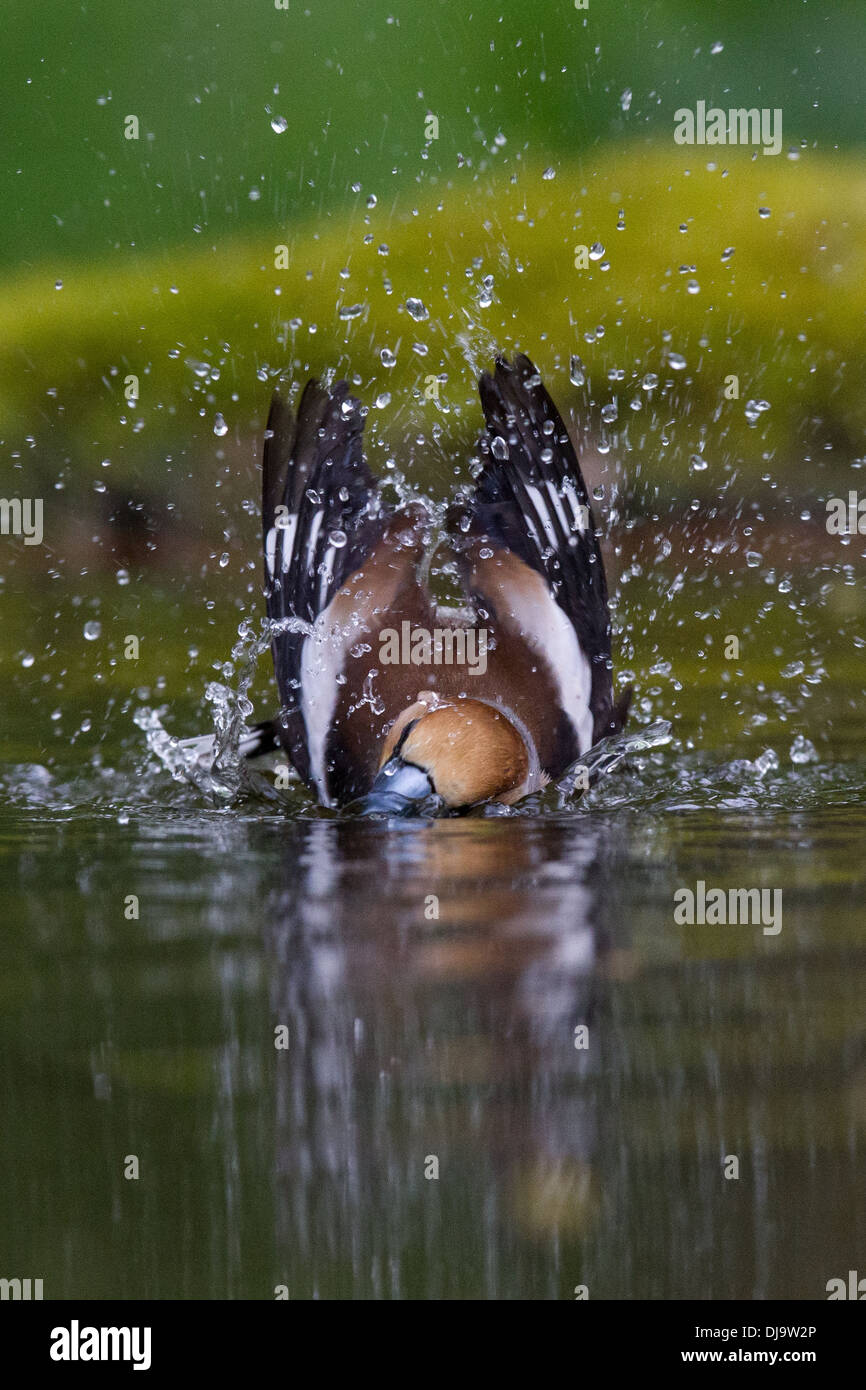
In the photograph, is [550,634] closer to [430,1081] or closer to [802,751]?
[802,751]

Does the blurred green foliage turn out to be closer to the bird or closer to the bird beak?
the bird

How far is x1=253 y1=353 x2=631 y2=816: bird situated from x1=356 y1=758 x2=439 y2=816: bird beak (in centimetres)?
7

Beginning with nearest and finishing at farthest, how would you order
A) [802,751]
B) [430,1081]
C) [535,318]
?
[430,1081], [802,751], [535,318]

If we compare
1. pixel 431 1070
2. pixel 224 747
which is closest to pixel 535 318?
pixel 224 747

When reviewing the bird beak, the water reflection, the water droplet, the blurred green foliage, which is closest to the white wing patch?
the bird beak

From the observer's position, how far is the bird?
10.4ft

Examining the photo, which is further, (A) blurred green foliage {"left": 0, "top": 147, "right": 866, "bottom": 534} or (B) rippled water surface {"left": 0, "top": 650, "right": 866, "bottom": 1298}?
(A) blurred green foliage {"left": 0, "top": 147, "right": 866, "bottom": 534}

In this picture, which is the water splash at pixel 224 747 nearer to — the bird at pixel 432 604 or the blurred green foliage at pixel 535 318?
the bird at pixel 432 604

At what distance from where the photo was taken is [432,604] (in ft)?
10.7

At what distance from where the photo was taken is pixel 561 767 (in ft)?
10.5

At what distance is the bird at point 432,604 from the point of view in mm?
3176

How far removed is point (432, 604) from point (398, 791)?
0.47m

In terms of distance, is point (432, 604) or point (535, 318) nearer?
point (432, 604)

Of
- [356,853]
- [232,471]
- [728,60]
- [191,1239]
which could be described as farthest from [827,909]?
[728,60]
